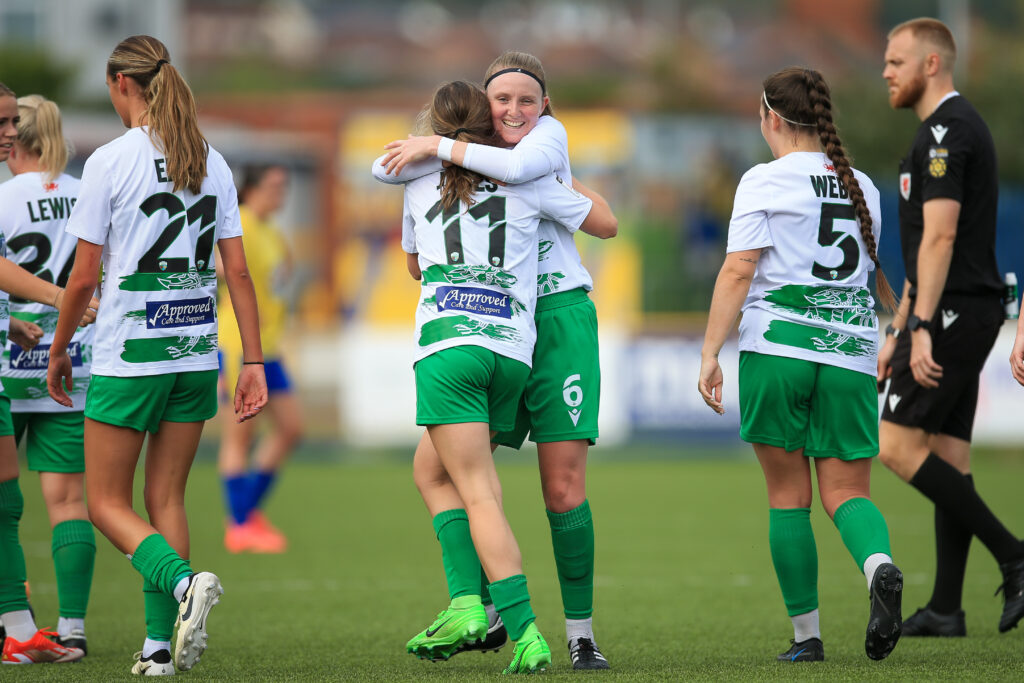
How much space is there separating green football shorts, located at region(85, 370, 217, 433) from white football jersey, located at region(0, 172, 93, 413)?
2.51 ft

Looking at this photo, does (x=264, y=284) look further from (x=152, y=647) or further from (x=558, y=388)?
(x=558, y=388)

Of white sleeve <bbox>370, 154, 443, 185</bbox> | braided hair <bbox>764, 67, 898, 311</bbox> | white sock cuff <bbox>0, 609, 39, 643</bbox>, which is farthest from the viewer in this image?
white sock cuff <bbox>0, 609, 39, 643</bbox>

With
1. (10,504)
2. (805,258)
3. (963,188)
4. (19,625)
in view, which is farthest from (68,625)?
(963,188)

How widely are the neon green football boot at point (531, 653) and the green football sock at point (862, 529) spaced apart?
4.02 ft

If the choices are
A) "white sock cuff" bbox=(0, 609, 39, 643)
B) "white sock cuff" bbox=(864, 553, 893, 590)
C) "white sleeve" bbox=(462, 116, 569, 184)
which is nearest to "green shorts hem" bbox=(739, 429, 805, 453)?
"white sock cuff" bbox=(864, 553, 893, 590)

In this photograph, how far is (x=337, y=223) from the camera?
3831 cm

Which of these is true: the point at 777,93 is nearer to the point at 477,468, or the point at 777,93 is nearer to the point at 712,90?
the point at 477,468

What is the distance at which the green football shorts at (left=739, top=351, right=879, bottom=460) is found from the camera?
4922 mm

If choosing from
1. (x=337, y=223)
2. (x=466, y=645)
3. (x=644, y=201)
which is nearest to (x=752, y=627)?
(x=466, y=645)

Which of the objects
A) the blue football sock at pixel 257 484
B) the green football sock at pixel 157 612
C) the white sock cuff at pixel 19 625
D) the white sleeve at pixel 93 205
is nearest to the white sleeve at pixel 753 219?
the white sleeve at pixel 93 205

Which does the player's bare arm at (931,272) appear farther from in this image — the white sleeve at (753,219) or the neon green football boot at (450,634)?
the neon green football boot at (450,634)

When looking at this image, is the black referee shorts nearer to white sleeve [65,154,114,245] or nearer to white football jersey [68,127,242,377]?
white football jersey [68,127,242,377]

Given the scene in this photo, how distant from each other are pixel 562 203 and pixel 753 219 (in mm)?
753

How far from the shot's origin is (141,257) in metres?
4.69
